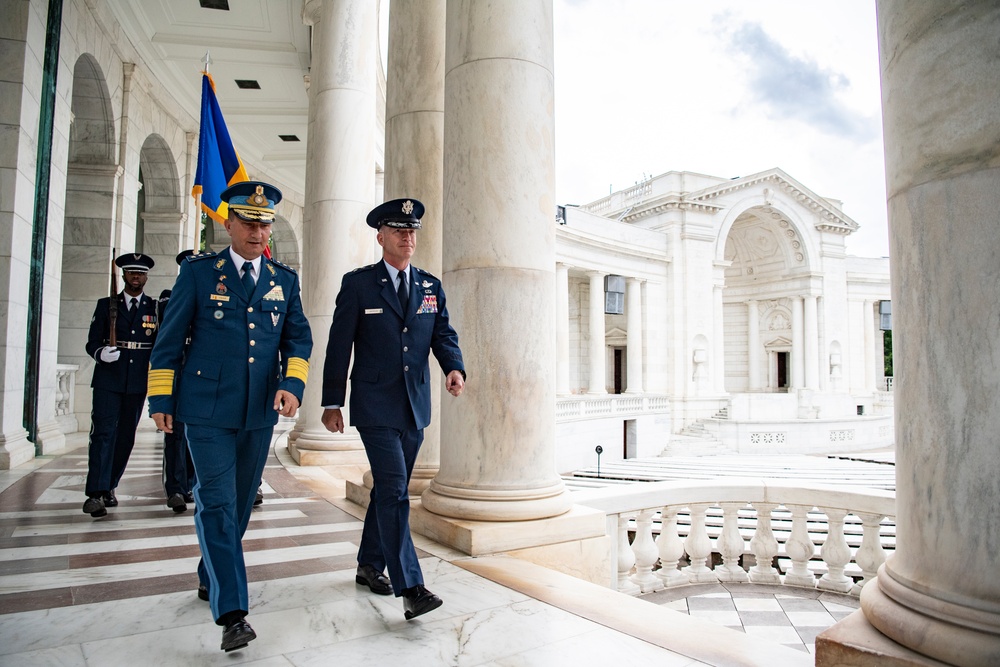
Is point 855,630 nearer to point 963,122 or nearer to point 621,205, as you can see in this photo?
point 963,122

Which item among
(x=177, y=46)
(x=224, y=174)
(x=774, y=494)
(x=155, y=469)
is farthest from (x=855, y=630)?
(x=177, y=46)

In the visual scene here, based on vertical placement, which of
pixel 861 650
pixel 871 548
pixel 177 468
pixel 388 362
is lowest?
pixel 871 548

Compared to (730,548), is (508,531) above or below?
above

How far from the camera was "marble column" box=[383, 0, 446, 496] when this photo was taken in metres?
8.49

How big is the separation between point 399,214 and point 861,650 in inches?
156

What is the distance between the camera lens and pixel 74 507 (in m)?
8.49

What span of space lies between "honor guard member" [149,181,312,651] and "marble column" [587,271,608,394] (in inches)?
1611

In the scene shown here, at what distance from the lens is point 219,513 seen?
4309mm

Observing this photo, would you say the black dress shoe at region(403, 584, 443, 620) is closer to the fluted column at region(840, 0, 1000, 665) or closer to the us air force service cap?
the fluted column at region(840, 0, 1000, 665)

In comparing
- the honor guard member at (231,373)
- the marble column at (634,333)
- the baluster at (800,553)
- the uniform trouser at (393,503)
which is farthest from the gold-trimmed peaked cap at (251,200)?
the marble column at (634,333)

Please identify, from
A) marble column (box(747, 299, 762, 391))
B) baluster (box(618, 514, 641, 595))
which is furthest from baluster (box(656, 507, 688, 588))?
marble column (box(747, 299, 762, 391))

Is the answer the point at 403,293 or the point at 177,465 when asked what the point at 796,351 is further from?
the point at 403,293

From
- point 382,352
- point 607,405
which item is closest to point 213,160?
point 382,352

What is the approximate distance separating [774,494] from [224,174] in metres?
9.68
